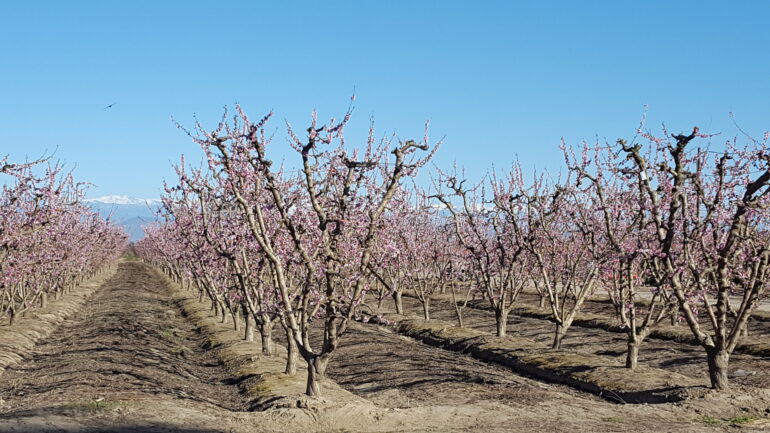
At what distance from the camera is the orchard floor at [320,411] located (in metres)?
12.1

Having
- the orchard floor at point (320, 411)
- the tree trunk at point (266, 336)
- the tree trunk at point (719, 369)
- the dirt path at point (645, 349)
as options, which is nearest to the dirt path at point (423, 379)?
the orchard floor at point (320, 411)

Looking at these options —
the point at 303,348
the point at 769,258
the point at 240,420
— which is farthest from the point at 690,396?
the point at 240,420

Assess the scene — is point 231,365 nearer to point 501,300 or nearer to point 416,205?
point 501,300

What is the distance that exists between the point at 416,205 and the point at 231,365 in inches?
747

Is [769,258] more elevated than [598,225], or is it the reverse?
[598,225]

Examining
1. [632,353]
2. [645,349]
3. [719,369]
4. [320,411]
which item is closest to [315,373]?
[320,411]

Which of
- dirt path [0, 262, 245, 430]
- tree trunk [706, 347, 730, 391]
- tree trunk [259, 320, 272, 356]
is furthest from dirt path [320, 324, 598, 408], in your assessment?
dirt path [0, 262, 245, 430]

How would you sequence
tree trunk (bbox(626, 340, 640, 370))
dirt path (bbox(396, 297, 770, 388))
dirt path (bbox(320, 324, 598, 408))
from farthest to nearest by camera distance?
dirt path (bbox(396, 297, 770, 388)) → tree trunk (bbox(626, 340, 640, 370)) → dirt path (bbox(320, 324, 598, 408))

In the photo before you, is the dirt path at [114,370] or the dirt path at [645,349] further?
the dirt path at [645,349]

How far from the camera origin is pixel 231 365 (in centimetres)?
2109

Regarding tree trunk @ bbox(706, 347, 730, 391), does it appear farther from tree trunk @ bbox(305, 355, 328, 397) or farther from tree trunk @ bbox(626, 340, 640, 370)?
tree trunk @ bbox(305, 355, 328, 397)

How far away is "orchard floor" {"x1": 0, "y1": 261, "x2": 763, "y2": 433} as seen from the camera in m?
12.1

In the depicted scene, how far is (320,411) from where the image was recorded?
1283 centimetres

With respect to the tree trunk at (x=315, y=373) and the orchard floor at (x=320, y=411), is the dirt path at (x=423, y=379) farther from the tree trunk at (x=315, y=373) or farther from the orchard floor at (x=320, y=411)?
the tree trunk at (x=315, y=373)
